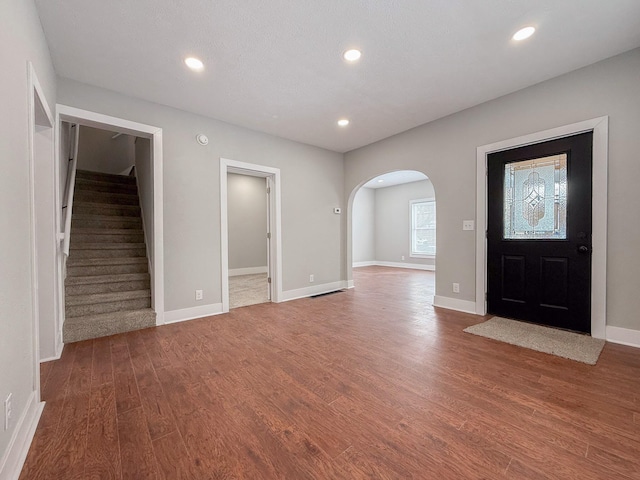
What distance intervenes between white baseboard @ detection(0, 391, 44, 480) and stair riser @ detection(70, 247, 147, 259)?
2.63 metres

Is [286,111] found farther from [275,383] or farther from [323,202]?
[275,383]

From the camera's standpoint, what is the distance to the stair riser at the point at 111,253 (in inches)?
145

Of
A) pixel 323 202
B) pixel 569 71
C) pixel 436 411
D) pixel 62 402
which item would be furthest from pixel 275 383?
pixel 569 71

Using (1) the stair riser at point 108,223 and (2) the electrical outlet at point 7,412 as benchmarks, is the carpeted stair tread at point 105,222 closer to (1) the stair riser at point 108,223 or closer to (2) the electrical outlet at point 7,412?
(1) the stair riser at point 108,223

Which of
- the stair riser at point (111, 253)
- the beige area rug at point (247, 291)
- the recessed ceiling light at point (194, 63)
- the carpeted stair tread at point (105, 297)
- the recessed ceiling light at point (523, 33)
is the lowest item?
the beige area rug at point (247, 291)

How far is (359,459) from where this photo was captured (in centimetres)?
131

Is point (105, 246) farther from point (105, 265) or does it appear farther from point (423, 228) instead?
point (423, 228)

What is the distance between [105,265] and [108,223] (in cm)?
101

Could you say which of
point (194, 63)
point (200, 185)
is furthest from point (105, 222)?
point (194, 63)

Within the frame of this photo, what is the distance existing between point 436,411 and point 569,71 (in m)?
3.63

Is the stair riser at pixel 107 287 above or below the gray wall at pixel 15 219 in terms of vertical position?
below

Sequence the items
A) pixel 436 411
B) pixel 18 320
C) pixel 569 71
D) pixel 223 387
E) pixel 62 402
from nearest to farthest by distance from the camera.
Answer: pixel 18 320, pixel 436 411, pixel 62 402, pixel 223 387, pixel 569 71

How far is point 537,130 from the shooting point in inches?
122

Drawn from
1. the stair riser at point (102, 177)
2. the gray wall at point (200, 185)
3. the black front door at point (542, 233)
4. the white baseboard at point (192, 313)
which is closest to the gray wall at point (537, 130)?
the black front door at point (542, 233)
